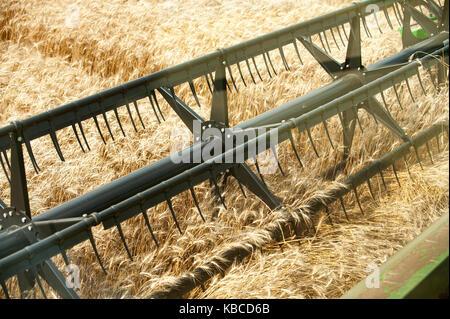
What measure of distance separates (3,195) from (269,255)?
2.35 m

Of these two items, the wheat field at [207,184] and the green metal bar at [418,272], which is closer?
the green metal bar at [418,272]

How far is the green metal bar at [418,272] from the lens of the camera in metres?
1.29

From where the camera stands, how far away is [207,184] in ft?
11.1

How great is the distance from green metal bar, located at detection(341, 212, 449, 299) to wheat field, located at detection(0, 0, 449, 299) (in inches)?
15.7

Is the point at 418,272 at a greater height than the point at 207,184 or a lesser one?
greater

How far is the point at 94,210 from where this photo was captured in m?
2.43

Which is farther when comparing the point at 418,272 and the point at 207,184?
the point at 207,184

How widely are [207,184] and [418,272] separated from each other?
7.13ft

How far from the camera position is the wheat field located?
2.54 m

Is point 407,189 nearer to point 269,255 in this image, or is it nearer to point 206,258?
point 269,255

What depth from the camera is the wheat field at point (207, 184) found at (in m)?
2.54

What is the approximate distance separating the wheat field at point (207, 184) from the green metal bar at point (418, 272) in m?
0.40

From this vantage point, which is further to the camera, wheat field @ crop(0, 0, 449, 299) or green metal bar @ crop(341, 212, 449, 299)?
wheat field @ crop(0, 0, 449, 299)
